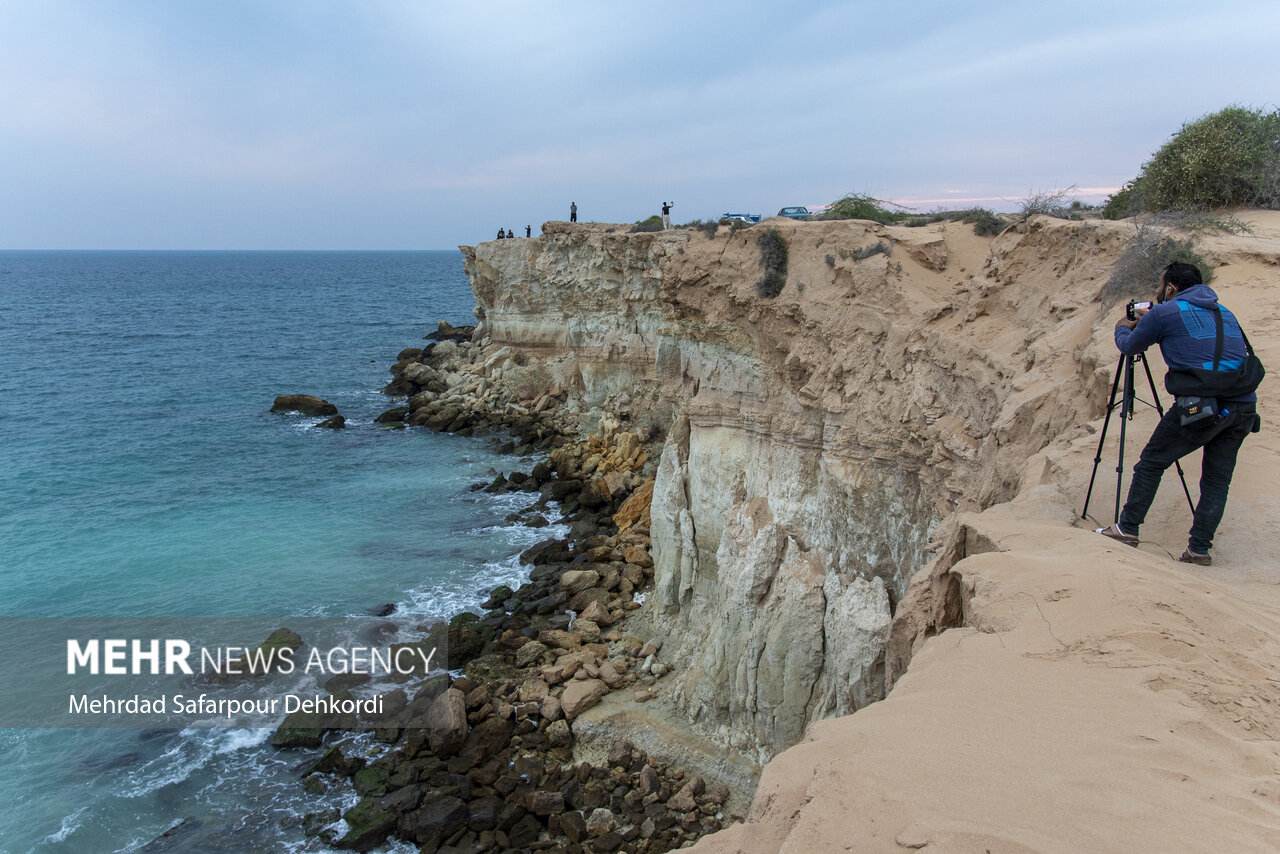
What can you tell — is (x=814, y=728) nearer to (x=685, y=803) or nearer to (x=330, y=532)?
(x=685, y=803)

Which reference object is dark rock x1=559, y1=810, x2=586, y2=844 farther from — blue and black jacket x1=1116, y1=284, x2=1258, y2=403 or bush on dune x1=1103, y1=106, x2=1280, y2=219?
bush on dune x1=1103, y1=106, x2=1280, y2=219

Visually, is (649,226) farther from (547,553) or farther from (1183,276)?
(1183,276)

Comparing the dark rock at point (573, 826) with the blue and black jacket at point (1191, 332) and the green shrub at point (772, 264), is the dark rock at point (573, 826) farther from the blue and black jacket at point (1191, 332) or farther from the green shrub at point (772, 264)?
the blue and black jacket at point (1191, 332)

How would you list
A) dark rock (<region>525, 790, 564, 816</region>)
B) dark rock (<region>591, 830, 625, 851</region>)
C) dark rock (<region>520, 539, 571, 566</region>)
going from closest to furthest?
dark rock (<region>591, 830, 625, 851</region>)
dark rock (<region>525, 790, 564, 816</region>)
dark rock (<region>520, 539, 571, 566</region>)

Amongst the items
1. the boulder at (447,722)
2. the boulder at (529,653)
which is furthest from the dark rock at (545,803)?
the boulder at (529,653)

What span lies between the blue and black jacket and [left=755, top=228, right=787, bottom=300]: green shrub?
367 inches

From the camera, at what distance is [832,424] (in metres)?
12.6

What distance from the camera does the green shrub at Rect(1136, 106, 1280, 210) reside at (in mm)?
9344

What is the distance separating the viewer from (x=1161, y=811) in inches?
116

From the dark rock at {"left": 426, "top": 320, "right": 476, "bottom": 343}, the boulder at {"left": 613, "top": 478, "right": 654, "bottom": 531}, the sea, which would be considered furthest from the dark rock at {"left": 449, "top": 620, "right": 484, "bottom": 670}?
the dark rock at {"left": 426, "top": 320, "right": 476, "bottom": 343}

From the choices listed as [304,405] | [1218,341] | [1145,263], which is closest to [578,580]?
[1145,263]

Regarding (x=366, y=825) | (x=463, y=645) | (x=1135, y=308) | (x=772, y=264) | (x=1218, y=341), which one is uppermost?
(x=772, y=264)

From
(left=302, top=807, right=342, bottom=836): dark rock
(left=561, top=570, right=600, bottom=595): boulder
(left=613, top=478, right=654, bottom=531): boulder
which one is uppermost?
(left=613, top=478, right=654, bottom=531): boulder

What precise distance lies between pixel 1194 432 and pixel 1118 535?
881 mm
